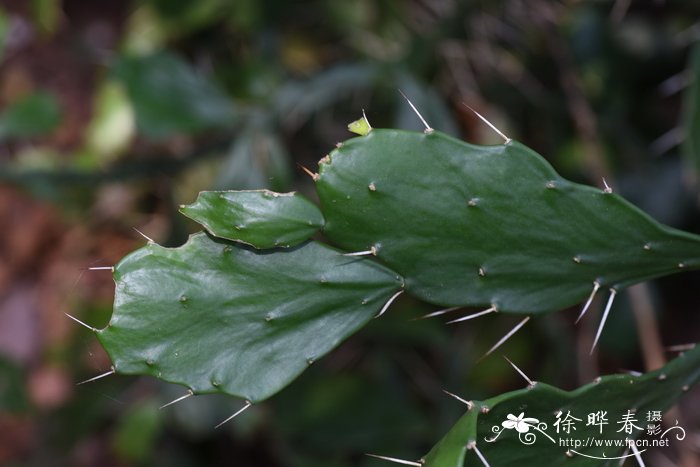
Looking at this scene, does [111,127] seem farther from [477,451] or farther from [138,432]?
[477,451]

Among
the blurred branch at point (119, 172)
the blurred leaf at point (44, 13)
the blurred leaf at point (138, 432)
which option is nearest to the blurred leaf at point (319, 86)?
the blurred branch at point (119, 172)

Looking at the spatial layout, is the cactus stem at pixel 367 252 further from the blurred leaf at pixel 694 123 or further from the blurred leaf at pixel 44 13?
the blurred leaf at pixel 44 13

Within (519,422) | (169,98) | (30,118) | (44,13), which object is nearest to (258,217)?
(519,422)

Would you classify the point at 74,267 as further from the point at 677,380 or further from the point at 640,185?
the point at 677,380

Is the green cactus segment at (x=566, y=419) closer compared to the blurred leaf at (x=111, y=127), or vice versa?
the green cactus segment at (x=566, y=419)

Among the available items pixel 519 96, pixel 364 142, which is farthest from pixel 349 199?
pixel 519 96

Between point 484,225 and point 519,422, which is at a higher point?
point 484,225

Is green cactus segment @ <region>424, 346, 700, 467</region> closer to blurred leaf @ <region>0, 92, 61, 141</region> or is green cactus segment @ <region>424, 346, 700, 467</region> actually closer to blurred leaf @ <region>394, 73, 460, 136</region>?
blurred leaf @ <region>394, 73, 460, 136</region>

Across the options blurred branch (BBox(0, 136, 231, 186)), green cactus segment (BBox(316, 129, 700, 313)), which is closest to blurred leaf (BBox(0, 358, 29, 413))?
blurred branch (BBox(0, 136, 231, 186))
